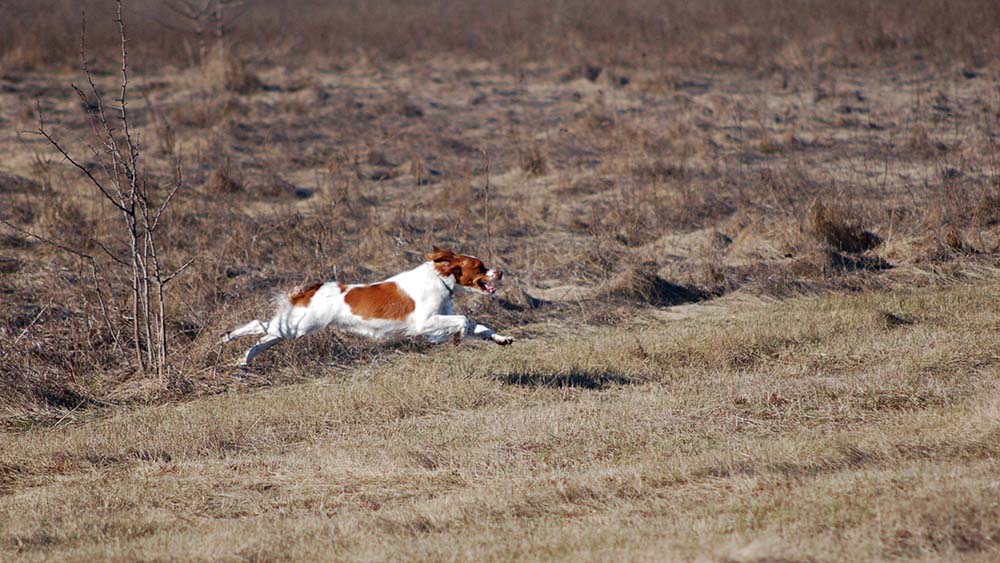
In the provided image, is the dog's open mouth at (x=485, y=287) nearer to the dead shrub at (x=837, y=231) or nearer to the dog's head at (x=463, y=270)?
the dog's head at (x=463, y=270)

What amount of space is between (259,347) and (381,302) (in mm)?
1117

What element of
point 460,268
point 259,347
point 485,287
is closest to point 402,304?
point 460,268

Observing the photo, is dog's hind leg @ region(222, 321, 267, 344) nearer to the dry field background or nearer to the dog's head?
the dry field background

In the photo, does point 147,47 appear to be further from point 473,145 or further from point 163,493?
point 163,493

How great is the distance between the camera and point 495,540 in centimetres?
516

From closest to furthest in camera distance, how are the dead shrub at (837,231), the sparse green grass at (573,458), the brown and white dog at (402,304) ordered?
the sparse green grass at (573,458) < the brown and white dog at (402,304) < the dead shrub at (837,231)

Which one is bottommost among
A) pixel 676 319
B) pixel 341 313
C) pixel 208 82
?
pixel 676 319

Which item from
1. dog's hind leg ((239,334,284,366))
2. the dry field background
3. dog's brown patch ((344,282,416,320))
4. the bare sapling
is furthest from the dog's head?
the bare sapling

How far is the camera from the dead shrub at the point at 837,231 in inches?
476

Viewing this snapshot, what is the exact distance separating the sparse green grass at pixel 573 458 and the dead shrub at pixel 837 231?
8.82ft

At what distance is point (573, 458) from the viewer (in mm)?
6422

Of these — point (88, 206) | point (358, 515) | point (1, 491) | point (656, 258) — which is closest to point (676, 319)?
point (656, 258)

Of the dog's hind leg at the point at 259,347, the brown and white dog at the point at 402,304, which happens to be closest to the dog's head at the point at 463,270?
the brown and white dog at the point at 402,304

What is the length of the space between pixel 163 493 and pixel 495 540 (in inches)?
80.5
